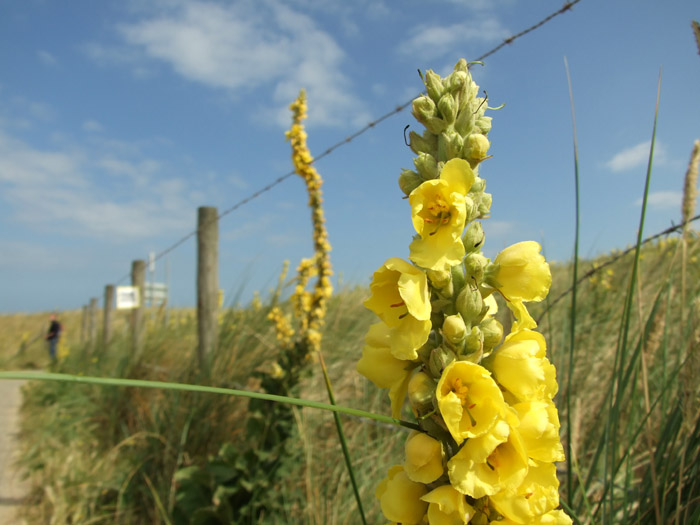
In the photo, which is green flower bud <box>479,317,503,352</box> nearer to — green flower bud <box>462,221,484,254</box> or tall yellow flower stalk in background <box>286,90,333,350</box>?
green flower bud <box>462,221,484,254</box>

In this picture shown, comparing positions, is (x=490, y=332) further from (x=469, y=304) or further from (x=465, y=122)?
(x=465, y=122)

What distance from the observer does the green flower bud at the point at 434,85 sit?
3.24ft

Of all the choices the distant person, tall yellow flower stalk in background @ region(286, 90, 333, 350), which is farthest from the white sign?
the distant person

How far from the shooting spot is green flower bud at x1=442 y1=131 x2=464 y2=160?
95cm

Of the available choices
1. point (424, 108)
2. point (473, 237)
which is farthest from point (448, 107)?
point (473, 237)

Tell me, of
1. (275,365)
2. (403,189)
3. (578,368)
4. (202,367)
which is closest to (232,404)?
(202,367)

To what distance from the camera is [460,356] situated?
0.87 metres

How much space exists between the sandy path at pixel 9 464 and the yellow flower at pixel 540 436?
474 centimetres

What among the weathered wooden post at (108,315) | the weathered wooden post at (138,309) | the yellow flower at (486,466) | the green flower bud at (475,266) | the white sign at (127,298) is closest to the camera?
the yellow flower at (486,466)

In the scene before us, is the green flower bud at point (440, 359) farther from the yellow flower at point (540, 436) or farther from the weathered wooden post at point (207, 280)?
the weathered wooden post at point (207, 280)

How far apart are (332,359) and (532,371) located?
13.8 ft

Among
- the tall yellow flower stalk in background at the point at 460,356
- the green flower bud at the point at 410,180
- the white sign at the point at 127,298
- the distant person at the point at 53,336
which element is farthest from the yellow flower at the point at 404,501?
the distant person at the point at 53,336

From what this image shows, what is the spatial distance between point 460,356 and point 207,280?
4142mm

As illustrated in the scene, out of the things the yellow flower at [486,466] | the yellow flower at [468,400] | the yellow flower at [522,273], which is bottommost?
the yellow flower at [486,466]
